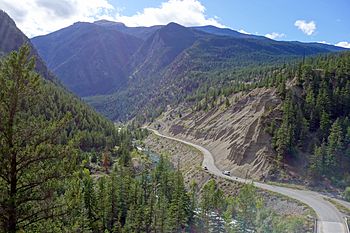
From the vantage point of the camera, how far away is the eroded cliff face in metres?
88.7

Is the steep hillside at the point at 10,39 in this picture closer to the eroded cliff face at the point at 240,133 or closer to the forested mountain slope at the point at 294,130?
the eroded cliff face at the point at 240,133

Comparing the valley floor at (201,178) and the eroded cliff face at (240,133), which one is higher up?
the eroded cliff face at (240,133)

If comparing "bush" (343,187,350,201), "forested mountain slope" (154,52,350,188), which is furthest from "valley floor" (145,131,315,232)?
"bush" (343,187,350,201)

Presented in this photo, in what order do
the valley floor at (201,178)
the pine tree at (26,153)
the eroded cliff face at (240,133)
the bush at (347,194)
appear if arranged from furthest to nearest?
the eroded cliff face at (240,133) → the bush at (347,194) → the valley floor at (201,178) → the pine tree at (26,153)

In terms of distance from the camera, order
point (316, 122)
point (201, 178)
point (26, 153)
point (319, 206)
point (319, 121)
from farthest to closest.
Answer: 1. point (316, 122)
2. point (319, 121)
3. point (201, 178)
4. point (319, 206)
5. point (26, 153)

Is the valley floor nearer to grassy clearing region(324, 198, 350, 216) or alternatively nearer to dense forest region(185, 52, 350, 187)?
grassy clearing region(324, 198, 350, 216)

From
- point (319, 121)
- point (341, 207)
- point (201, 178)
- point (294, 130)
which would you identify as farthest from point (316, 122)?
point (341, 207)

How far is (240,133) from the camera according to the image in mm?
103625

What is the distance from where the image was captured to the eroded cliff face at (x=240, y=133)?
88.7 m

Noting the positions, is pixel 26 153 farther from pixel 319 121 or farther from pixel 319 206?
pixel 319 121

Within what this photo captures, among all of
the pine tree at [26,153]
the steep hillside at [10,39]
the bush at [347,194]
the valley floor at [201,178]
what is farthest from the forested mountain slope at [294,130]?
the steep hillside at [10,39]

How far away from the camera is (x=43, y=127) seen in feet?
51.3

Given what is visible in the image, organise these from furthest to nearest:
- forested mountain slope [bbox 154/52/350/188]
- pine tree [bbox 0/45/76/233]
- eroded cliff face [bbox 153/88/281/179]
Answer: eroded cliff face [bbox 153/88/281/179]
forested mountain slope [bbox 154/52/350/188]
pine tree [bbox 0/45/76/233]

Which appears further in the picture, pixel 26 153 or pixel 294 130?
pixel 294 130
